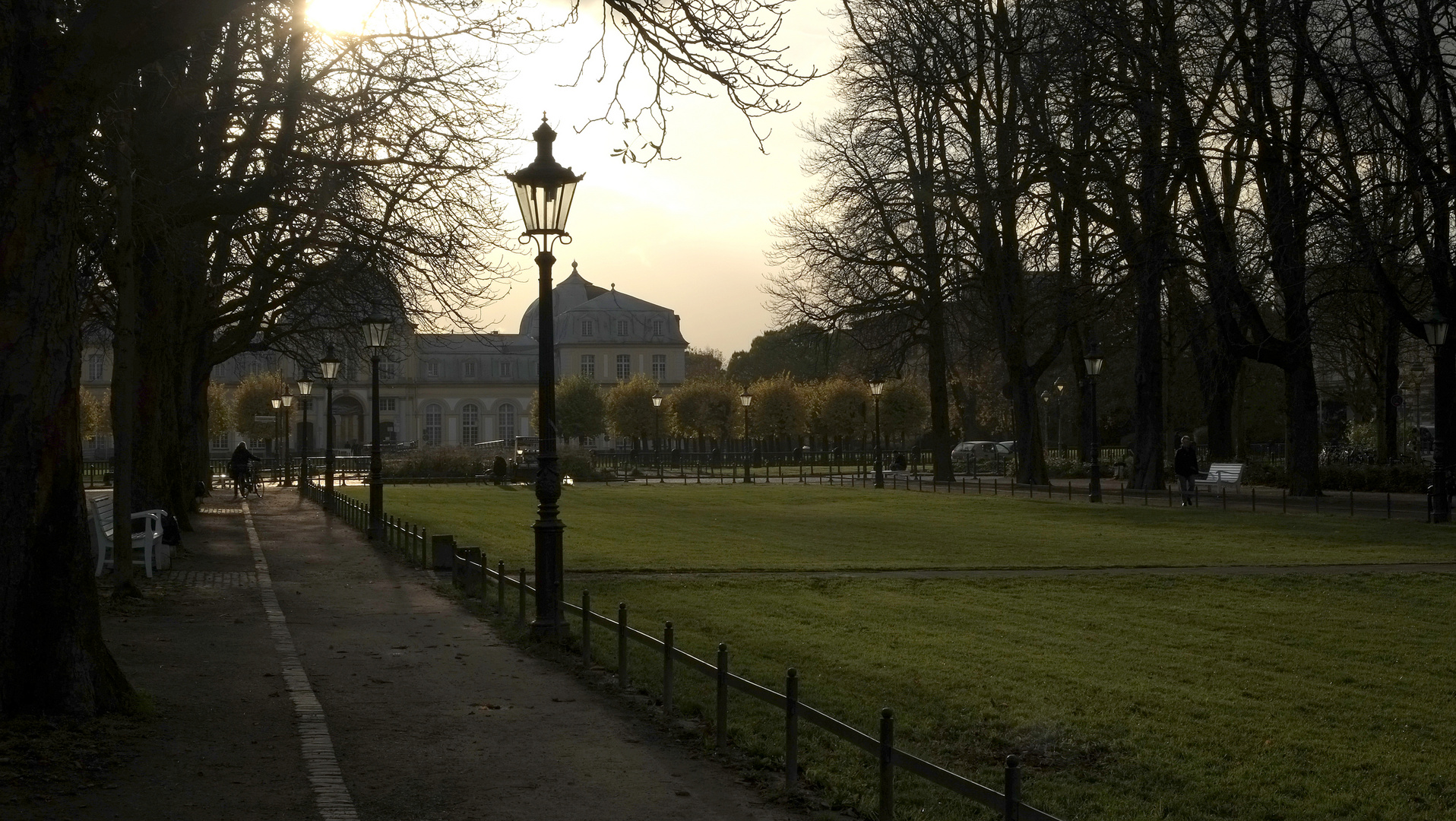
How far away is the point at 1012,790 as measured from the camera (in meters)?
5.30

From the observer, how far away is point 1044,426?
7900cm

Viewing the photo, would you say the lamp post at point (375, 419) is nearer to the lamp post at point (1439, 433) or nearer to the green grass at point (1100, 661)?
the green grass at point (1100, 661)

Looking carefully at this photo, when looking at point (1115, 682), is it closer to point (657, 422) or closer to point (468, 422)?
point (657, 422)

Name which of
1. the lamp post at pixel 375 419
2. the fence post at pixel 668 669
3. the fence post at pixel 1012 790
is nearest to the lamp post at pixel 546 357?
the fence post at pixel 668 669

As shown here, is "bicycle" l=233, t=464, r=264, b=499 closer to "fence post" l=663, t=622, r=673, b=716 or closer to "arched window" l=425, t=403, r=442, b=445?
"fence post" l=663, t=622, r=673, b=716

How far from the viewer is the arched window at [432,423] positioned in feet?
365

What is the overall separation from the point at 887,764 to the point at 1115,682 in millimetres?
5007

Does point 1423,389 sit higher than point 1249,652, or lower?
higher

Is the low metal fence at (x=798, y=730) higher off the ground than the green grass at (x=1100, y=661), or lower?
higher

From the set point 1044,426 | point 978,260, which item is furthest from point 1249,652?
point 1044,426

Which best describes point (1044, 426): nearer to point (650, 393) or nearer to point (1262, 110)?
point (650, 393)

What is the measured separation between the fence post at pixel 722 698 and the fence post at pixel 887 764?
1.60 meters

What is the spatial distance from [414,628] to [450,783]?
6029 mm

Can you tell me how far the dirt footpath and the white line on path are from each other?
2 centimetres
